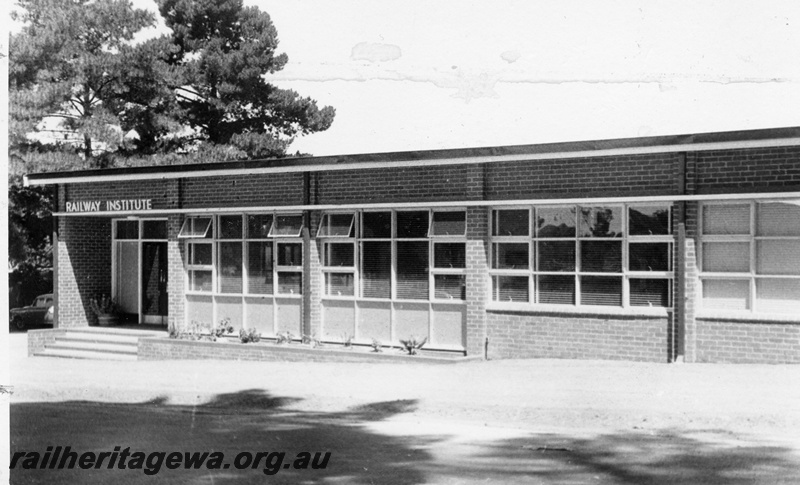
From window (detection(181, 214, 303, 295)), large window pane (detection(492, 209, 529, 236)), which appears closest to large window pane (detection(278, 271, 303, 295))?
window (detection(181, 214, 303, 295))

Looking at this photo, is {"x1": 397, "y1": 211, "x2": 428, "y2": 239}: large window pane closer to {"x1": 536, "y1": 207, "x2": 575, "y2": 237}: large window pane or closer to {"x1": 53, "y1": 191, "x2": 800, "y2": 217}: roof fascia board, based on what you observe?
{"x1": 53, "y1": 191, "x2": 800, "y2": 217}: roof fascia board

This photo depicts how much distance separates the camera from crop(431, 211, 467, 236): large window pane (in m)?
17.2

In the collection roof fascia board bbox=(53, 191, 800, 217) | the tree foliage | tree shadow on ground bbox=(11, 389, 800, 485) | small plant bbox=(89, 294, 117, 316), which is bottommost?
tree shadow on ground bbox=(11, 389, 800, 485)

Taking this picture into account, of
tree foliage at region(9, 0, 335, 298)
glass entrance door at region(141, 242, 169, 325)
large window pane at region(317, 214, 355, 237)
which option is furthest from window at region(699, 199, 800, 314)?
tree foliage at region(9, 0, 335, 298)

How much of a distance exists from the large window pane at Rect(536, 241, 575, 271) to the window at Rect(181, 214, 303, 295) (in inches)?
199

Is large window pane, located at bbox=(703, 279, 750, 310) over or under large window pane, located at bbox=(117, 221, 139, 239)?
under

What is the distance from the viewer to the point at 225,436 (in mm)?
10891

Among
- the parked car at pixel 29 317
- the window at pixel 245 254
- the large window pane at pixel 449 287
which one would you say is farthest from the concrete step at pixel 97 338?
the parked car at pixel 29 317

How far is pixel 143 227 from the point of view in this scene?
936 inches

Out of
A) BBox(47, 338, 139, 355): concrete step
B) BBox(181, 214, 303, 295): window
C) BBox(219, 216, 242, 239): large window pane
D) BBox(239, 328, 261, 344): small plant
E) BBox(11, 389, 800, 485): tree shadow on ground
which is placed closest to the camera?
BBox(11, 389, 800, 485): tree shadow on ground

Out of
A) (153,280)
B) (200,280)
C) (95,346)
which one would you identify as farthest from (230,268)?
(153,280)

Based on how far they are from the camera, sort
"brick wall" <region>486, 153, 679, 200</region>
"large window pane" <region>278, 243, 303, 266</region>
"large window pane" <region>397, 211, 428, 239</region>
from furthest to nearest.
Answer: "large window pane" <region>278, 243, 303, 266</region> → "large window pane" <region>397, 211, 428, 239</region> → "brick wall" <region>486, 153, 679, 200</region>

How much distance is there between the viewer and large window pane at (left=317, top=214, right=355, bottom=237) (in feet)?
60.8

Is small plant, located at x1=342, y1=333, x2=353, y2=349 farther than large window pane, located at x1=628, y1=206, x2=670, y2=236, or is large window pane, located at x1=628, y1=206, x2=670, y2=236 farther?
small plant, located at x1=342, y1=333, x2=353, y2=349
